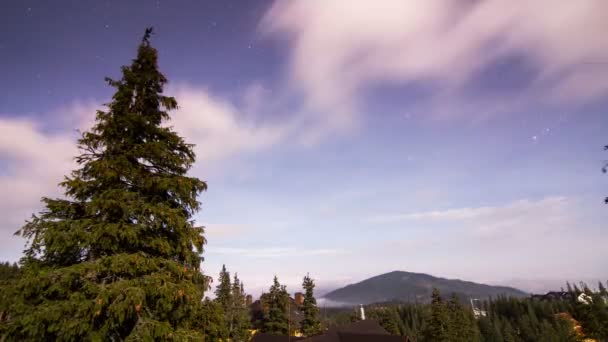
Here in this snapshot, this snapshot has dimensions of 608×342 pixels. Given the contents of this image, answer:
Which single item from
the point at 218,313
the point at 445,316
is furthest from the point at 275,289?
the point at 218,313

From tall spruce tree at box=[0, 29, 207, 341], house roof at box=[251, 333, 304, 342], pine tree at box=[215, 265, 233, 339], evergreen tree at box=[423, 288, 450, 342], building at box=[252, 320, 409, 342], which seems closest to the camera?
tall spruce tree at box=[0, 29, 207, 341]

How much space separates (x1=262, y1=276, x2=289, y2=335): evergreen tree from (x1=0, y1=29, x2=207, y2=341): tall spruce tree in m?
45.6

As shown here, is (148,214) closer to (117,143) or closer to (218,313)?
(117,143)

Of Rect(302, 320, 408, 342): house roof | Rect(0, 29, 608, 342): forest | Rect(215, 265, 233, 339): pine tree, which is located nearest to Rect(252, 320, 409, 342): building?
Rect(302, 320, 408, 342): house roof

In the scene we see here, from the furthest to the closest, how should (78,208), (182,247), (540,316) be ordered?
(540,316) < (182,247) < (78,208)

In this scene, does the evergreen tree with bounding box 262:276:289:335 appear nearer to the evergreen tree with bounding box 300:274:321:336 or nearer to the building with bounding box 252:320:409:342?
the evergreen tree with bounding box 300:274:321:336

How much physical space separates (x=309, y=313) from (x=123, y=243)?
153 feet

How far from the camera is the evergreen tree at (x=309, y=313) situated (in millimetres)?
49684

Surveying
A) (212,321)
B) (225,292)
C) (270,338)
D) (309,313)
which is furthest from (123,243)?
(225,292)

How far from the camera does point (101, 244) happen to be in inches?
356

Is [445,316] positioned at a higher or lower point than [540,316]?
higher

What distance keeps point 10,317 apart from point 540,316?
148 metres

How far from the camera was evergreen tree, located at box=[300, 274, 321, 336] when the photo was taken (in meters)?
49.7

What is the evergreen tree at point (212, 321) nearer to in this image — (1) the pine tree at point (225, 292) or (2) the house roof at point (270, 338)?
(2) the house roof at point (270, 338)
